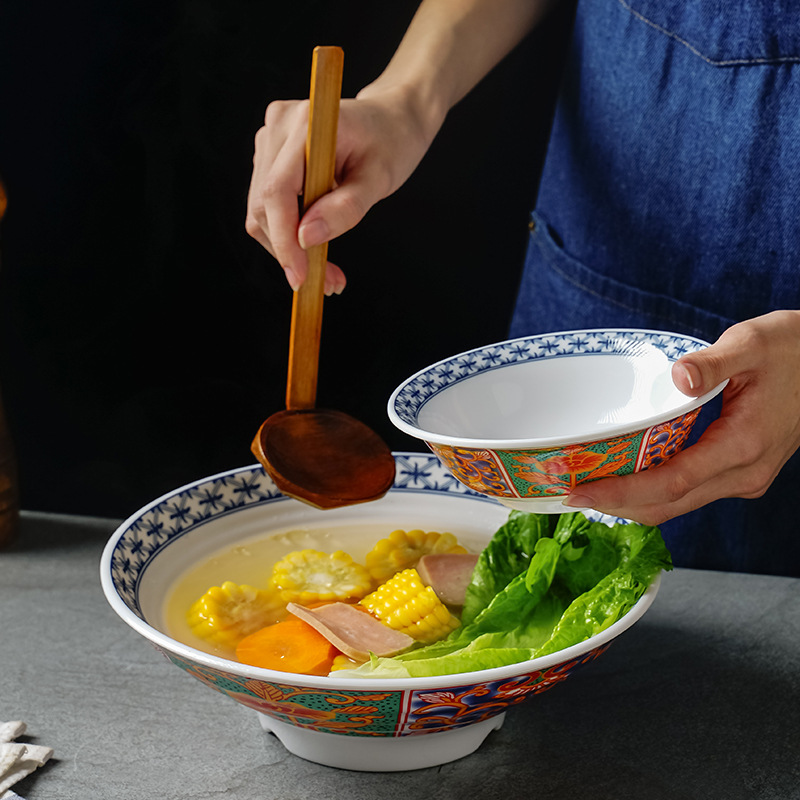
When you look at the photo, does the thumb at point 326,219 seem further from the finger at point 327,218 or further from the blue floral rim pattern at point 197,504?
the blue floral rim pattern at point 197,504

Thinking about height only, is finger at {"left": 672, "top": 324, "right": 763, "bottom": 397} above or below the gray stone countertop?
above

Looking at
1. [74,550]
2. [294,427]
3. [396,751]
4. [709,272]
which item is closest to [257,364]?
[74,550]

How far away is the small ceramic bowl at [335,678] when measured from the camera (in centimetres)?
77

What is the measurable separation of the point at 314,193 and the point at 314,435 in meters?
0.30

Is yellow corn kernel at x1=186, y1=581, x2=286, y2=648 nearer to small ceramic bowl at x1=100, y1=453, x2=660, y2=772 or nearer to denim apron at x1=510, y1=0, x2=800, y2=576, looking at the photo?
small ceramic bowl at x1=100, y1=453, x2=660, y2=772

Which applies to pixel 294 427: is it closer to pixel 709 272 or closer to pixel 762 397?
pixel 762 397

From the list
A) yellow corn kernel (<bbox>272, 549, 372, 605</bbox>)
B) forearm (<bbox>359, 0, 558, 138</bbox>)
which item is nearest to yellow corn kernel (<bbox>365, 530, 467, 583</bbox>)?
yellow corn kernel (<bbox>272, 549, 372, 605</bbox>)

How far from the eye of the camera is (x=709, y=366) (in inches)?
32.9

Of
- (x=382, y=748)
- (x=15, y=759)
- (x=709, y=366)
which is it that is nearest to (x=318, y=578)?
(x=382, y=748)

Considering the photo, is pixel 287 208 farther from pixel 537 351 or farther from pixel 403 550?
pixel 403 550

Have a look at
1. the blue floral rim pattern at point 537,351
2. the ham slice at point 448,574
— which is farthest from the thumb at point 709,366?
the ham slice at point 448,574

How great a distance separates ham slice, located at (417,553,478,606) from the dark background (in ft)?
2.82

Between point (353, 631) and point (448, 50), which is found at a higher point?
point (448, 50)

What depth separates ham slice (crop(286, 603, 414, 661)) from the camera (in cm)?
95
